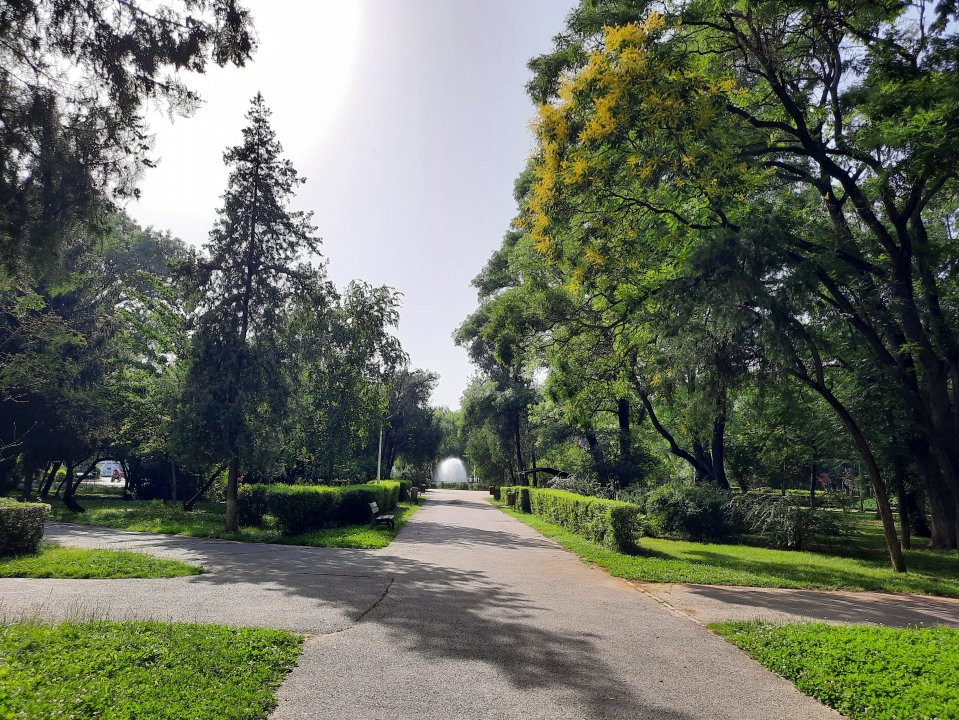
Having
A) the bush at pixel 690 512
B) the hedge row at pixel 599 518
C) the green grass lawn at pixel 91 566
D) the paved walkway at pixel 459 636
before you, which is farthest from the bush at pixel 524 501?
the green grass lawn at pixel 91 566

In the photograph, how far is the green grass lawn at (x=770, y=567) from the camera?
1009cm

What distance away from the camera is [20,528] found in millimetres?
9734

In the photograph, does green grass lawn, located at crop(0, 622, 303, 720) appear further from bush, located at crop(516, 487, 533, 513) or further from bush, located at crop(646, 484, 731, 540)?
bush, located at crop(516, 487, 533, 513)

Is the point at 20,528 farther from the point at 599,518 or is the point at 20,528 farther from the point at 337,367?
the point at 599,518

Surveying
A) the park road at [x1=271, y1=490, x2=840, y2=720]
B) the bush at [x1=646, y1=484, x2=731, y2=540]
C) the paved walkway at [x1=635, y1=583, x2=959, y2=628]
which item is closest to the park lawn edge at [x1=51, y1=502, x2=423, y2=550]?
the park road at [x1=271, y1=490, x2=840, y2=720]

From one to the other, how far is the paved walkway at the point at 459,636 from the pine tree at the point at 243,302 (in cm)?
517

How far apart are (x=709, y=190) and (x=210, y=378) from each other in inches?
538

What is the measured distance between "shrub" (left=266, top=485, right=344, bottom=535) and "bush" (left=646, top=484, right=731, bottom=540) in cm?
1048

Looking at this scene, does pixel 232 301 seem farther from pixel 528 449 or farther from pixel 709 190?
pixel 528 449

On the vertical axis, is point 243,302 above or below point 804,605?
above

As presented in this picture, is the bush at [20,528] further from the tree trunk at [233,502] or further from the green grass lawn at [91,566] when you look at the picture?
the tree trunk at [233,502]

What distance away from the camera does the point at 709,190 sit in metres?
11.1

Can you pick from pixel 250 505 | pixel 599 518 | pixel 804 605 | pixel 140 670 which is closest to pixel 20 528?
pixel 250 505

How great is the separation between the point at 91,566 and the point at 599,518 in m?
11.2
